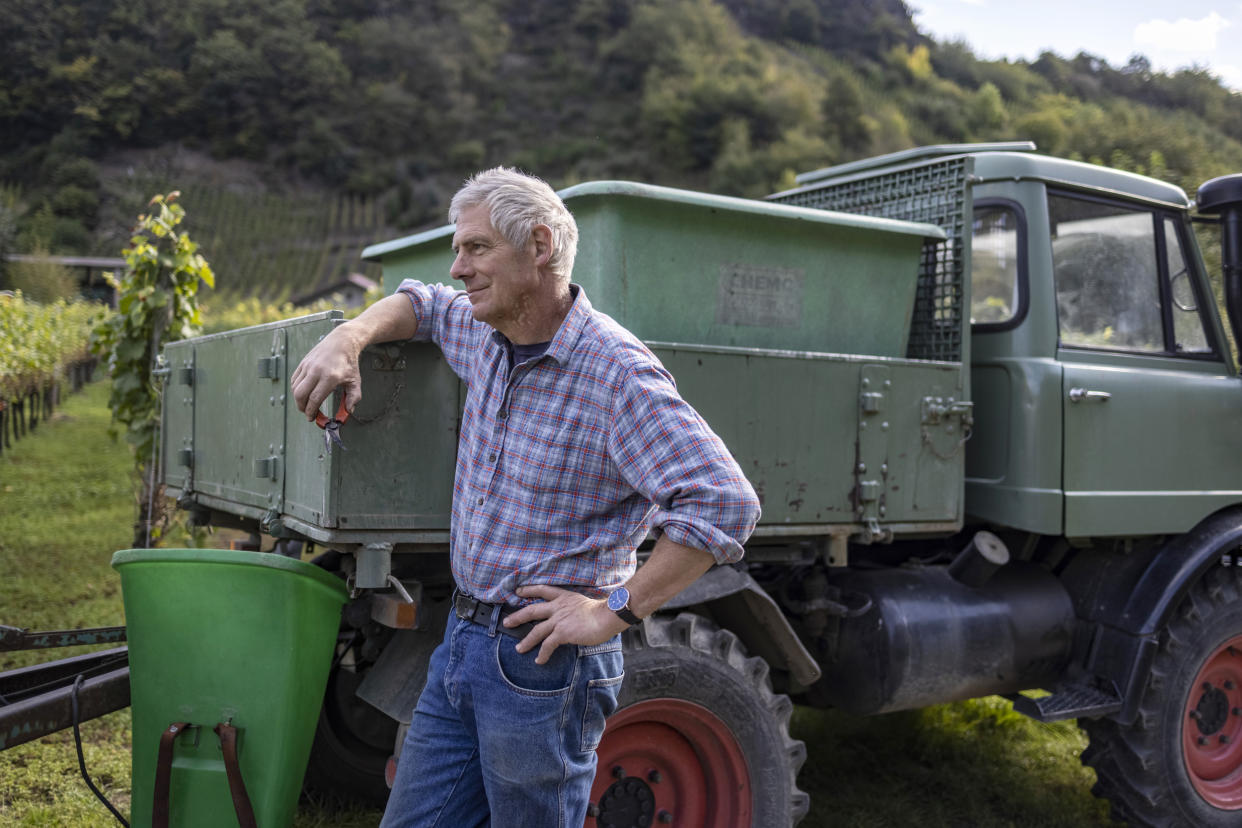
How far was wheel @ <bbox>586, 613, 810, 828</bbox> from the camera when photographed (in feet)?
9.36

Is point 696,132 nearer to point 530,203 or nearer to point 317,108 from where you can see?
point 317,108

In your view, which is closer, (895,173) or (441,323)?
(441,323)

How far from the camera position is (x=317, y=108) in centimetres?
7681

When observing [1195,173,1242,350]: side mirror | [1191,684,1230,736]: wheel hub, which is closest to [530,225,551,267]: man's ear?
[1195,173,1242,350]: side mirror

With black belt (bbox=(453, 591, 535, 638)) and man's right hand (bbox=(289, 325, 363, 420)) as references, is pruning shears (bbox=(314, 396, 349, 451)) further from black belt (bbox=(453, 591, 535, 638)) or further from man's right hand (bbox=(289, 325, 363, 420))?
black belt (bbox=(453, 591, 535, 638))

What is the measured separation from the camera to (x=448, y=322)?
243cm

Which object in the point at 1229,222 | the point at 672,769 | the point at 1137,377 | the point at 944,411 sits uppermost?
the point at 1229,222

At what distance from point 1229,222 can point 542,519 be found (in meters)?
3.37

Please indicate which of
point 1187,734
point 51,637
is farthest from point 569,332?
point 1187,734

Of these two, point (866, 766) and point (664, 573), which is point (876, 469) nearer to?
point (664, 573)

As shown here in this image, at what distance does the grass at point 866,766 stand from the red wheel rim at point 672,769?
1218mm

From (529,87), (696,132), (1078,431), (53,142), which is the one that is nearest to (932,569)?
(1078,431)

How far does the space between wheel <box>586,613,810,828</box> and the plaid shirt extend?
0.79 metres

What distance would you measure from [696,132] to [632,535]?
230 feet
